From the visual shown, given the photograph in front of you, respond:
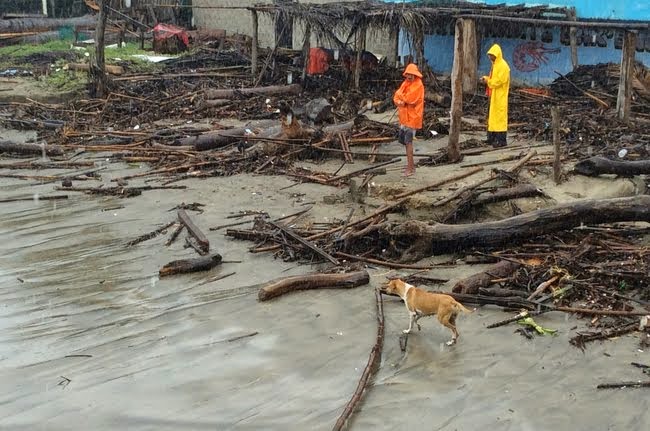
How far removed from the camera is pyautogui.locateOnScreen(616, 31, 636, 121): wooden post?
14.7 metres

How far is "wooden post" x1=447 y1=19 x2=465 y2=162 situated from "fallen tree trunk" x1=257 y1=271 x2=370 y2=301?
17.7 feet

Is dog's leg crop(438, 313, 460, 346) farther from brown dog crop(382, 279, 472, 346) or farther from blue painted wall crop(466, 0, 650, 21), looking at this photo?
blue painted wall crop(466, 0, 650, 21)

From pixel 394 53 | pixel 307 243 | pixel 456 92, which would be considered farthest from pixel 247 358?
pixel 394 53

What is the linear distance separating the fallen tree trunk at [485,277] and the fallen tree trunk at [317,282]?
1114mm

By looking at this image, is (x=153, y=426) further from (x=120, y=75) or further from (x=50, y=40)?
(x=50, y=40)

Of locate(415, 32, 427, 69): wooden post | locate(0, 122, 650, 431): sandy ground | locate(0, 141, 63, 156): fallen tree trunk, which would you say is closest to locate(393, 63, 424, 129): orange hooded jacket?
locate(0, 122, 650, 431): sandy ground

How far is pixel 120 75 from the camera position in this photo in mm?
24078

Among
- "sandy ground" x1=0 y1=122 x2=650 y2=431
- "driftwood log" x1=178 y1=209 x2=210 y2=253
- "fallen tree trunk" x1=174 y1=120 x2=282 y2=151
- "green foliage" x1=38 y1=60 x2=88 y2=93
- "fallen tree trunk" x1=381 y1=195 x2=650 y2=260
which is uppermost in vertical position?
"green foliage" x1=38 y1=60 x2=88 y2=93

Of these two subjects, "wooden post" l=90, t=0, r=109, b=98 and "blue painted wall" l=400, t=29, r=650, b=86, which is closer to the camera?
"blue painted wall" l=400, t=29, r=650, b=86

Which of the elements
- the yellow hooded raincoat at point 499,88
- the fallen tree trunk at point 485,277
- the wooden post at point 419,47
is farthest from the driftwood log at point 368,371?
the wooden post at point 419,47

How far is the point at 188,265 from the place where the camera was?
8.96 m

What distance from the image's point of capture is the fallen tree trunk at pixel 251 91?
20.9 meters

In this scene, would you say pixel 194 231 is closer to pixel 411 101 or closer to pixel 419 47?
pixel 411 101

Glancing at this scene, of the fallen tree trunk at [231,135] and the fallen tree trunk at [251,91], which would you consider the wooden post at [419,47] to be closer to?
the fallen tree trunk at [251,91]
